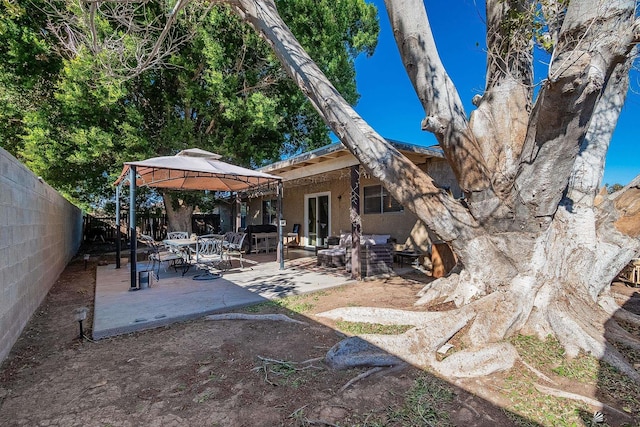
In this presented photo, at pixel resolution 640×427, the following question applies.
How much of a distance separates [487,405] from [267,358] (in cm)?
190

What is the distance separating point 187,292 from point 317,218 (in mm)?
6783

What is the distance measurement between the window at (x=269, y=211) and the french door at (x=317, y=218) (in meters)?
2.18

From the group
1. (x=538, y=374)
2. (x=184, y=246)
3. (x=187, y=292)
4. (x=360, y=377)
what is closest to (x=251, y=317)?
(x=187, y=292)

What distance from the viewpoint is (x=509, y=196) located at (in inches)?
136

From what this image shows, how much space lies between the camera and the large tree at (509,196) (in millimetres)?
2980

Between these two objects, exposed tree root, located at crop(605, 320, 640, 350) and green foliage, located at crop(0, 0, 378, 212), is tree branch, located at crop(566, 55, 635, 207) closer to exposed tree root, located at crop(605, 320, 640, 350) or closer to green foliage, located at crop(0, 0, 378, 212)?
exposed tree root, located at crop(605, 320, 640, 350)

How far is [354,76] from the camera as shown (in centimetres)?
1327

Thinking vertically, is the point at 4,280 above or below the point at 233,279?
above

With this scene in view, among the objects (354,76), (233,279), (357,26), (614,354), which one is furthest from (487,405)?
(357,26)

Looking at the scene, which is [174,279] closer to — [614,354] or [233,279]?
[233,279]

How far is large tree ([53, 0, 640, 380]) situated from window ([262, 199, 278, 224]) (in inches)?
387

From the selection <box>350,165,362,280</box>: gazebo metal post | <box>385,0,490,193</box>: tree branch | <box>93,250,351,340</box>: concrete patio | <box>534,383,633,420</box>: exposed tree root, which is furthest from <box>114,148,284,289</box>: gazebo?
<box>534,383,633,420</box>: exposed tree root

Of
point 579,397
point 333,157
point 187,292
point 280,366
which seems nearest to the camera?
point 579,397

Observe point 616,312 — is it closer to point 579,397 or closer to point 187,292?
point 579,397
